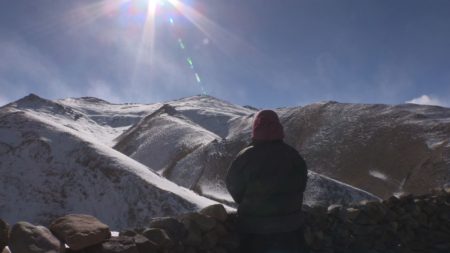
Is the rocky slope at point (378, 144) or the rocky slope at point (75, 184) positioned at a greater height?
the rocky slope at point (378, 144)

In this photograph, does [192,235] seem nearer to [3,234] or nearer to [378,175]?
[3,234]

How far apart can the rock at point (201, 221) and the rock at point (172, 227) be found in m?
0.18

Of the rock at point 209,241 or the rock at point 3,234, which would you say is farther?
the rock at point 209,241

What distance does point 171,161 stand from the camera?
8338 centimetres

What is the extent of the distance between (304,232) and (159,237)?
3.23m

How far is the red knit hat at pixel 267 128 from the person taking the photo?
629cm

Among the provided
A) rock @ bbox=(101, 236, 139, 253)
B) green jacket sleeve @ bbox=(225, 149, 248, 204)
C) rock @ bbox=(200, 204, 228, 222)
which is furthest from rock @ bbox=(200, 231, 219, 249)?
rock @ bbox=(101, 236, 139, 253)

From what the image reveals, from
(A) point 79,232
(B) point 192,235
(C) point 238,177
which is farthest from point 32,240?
(C) point 238,177

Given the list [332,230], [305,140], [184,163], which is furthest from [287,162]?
[305,140]

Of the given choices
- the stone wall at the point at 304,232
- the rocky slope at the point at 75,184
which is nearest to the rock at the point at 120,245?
the stone wall at the point at 304,232

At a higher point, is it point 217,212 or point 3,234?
point 217,212

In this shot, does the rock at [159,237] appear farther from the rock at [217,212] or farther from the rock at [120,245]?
the rock at [217,212]

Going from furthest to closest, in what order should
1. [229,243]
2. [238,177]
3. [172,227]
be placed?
Answer: [229,243] → [172,227] → [238,177]

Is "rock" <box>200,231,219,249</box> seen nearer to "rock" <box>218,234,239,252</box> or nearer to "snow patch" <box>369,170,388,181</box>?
"rock" <box>218,234,239,252</box>
